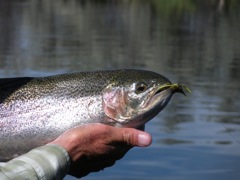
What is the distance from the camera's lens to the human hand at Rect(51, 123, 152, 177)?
4035 millimetres

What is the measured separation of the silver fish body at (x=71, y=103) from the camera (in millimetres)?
4148

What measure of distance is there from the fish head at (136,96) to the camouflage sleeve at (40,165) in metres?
0.44

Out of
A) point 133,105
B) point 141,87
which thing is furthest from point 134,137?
point 141,87

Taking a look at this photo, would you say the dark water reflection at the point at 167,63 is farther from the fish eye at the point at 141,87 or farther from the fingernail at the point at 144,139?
the fingernail at the point at 144,139

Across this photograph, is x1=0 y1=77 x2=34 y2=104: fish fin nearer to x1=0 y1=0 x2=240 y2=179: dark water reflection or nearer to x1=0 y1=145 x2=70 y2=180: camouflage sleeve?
x1=0 y1=145 x2=70 y2=180: camouflage sleeve

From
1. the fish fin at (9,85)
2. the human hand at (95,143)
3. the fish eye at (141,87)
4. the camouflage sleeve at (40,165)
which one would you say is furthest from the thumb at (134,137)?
the fish fin at (9,85)

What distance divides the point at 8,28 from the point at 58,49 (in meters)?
10.4

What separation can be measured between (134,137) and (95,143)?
0.69ft

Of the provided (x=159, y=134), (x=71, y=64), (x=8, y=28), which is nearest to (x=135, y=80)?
(x=159, y=134)

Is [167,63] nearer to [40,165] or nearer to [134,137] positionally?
[134,137]

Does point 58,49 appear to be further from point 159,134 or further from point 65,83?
point 65,83

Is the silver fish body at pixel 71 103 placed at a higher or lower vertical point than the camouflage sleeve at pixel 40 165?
higher

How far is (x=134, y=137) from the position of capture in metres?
4.10

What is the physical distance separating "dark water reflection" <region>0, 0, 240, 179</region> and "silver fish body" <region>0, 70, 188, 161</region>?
171 inches
